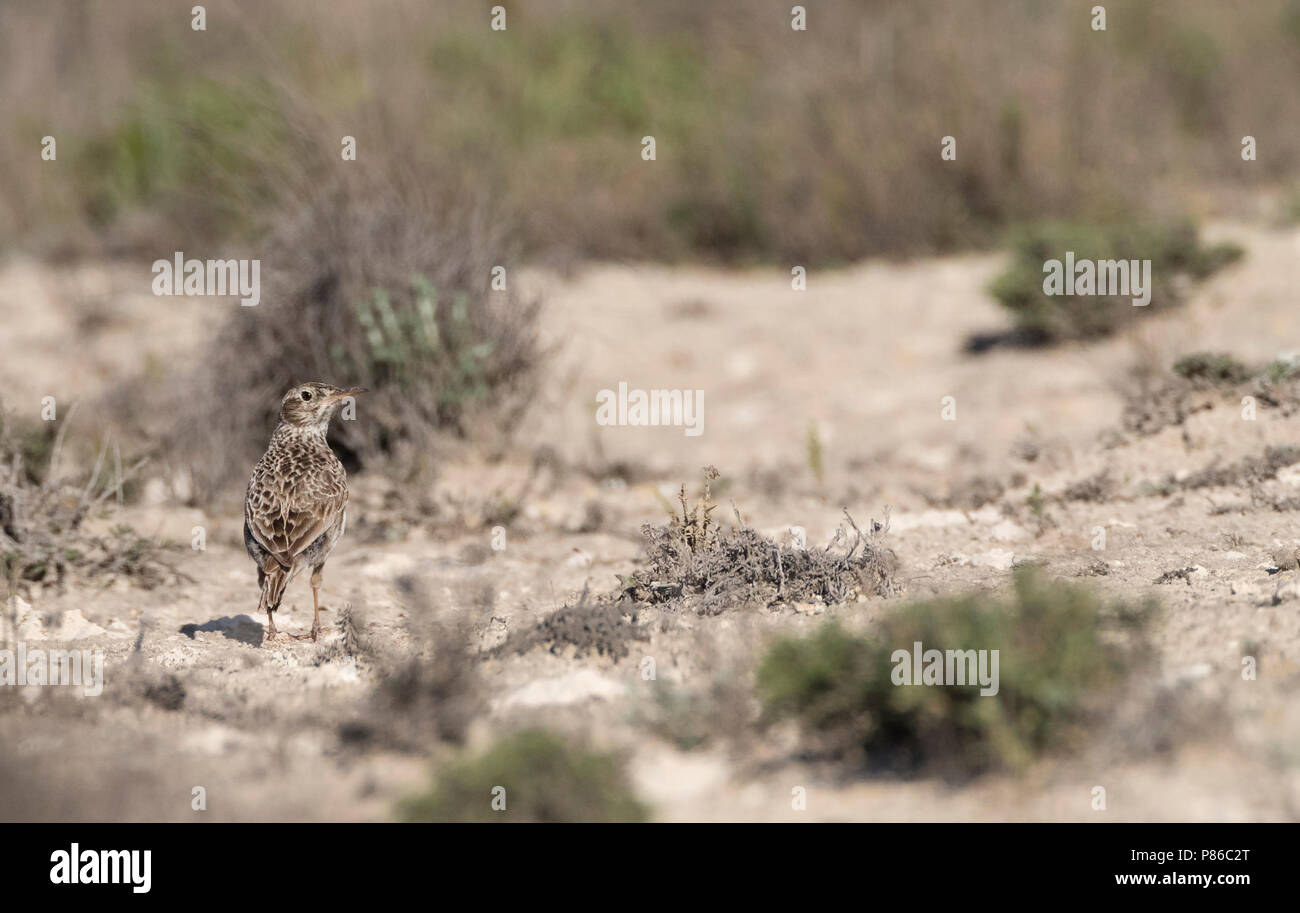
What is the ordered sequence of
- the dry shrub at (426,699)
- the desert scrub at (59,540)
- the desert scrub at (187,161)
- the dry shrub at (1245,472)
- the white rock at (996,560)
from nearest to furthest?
the dry shrub at (426,699) → the white rock at (996,560) → the desert scrub at (59,540) → the dry shrub at (1245,472) → the desert scrub at (187,161)

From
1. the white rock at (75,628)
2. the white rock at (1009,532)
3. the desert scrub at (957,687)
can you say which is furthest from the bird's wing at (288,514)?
the white rock at (1009,532)

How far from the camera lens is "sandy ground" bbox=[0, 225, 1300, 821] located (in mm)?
3916

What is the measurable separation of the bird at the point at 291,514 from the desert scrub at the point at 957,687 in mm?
2290

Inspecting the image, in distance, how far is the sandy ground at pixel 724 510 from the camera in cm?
392

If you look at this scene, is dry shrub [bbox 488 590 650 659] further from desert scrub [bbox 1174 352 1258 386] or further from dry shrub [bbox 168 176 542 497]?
desert scrub [bbox 1174 352 1258 386]

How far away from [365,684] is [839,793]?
6.32ft

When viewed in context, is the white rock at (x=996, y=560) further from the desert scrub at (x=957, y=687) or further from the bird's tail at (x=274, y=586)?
the bird's tail at (x=274, y=586)

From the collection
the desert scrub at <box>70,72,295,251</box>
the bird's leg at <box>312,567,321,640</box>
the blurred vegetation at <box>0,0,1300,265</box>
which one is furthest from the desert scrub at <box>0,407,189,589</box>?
the blurred vegetation at <box>0,0,1300,265</box>

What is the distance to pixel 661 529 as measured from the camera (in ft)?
19.6

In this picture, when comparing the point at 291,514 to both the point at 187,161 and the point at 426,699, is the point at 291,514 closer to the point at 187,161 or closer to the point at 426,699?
the point at 426,699

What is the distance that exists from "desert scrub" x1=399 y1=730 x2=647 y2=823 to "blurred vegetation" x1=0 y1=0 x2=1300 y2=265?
766 centimetres

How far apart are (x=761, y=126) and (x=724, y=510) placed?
21.1 ft

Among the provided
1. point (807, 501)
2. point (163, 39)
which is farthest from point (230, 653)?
point (163, 39)
